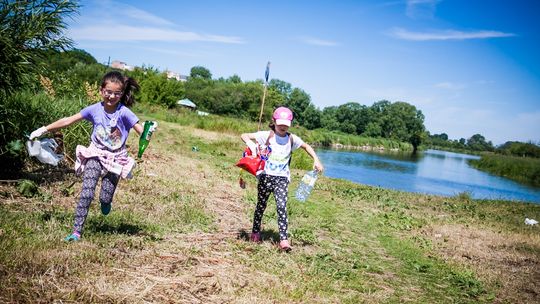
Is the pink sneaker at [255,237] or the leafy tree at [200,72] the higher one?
the leafy tree at [200,72]

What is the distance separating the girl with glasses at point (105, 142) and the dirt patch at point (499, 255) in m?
5.75

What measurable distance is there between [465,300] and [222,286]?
3.64 meters

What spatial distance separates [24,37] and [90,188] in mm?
3842

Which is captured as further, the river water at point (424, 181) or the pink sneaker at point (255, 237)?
the river water at point (424, 181)

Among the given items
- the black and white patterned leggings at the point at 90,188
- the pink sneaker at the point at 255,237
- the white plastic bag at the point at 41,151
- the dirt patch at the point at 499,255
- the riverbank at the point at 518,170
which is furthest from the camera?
the riverbank at the point at 518,170

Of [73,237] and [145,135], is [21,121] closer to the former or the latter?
[145,135]

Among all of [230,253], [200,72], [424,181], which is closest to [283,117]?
[230,253]

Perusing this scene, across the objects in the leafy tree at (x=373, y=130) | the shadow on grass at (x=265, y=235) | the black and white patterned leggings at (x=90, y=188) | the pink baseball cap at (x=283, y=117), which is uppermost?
the leafy tree at (x=373, y=130)

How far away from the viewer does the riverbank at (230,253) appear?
372cm

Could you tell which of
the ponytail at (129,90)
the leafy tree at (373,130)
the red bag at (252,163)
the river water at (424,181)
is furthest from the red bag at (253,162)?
the leafy tree at (373,130)

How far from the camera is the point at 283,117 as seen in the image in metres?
5.90

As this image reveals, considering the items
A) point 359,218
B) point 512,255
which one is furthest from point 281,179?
point 512,255

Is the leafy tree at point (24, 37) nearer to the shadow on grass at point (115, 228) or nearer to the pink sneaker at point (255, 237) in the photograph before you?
the shadow on grass at point (115, 228)

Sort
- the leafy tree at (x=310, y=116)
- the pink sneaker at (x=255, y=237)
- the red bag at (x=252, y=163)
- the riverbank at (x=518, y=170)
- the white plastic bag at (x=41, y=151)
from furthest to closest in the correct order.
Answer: the leafy tree at (x=310, y=116) < the riverbank at (x=518, y=170) < the pink sneaker at (x=255, y=237) < the red bag at (x=252, y=163) < the white plastic bag at (x=41, y=151)
